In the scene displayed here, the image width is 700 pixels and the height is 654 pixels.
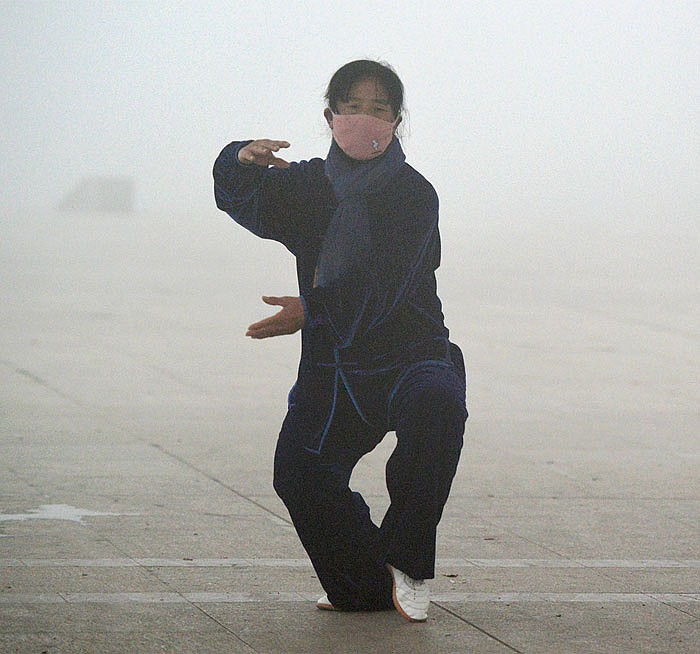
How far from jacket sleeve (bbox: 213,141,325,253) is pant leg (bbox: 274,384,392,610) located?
0.51 meters

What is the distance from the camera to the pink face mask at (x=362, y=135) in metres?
4.18

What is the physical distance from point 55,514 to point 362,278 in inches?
84.2

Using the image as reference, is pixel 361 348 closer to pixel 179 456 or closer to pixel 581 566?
pixel 581 566

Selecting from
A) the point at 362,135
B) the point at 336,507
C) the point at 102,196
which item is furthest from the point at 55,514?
the point at 102,196

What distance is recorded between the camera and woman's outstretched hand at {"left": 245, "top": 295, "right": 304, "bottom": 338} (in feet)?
13.1

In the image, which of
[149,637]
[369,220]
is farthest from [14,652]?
[369,220]

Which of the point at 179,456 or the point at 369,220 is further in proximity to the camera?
the point at 179,456

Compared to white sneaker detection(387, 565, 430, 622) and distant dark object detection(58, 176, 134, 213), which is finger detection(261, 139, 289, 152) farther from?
distant dark object detection(58, 176, 134, 213)

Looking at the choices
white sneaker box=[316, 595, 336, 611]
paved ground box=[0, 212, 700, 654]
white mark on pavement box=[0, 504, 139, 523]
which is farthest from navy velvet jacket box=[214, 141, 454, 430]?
white mark on pavement box=[0, 504, 139, 523]

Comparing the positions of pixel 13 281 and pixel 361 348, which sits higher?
pixel 361 348

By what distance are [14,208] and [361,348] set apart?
42653mm

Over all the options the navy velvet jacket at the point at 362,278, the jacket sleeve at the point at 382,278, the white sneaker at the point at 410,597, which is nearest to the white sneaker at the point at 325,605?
the white sneaker at the point at 410,597

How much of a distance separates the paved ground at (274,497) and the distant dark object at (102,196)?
33.5 m

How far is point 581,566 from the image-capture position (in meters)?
5.05
